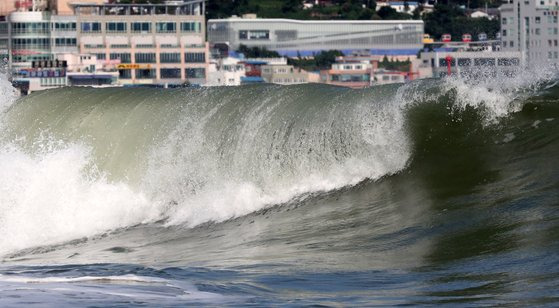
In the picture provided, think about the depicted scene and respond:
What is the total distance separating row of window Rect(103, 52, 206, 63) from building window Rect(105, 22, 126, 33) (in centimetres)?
255

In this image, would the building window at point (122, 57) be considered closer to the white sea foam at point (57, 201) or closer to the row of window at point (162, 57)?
the row of window at point (162, 57)

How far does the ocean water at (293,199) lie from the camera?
696 inches

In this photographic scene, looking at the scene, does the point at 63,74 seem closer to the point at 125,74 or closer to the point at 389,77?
the point at 125,74

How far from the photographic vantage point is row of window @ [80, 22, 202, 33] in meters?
128

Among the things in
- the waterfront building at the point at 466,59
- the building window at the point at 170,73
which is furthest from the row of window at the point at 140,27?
the waterfront building at the point at 466,59

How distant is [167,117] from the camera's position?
30.6m

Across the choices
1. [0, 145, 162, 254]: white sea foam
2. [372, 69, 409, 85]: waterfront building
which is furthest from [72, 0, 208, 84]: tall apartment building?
[0, 145, 162, 254]: white sea foam

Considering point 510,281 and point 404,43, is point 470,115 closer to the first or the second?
point 510,281

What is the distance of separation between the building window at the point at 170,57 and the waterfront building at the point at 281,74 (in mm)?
11087

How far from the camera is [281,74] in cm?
14375

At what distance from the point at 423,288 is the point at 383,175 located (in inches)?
306

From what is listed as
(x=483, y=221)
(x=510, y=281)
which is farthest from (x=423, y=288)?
(x=483, y=221)

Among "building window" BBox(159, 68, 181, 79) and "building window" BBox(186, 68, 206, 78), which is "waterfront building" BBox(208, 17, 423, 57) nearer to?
"building window" BBox(159, 68, 181, 79)

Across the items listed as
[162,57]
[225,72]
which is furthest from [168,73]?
[225,72]
